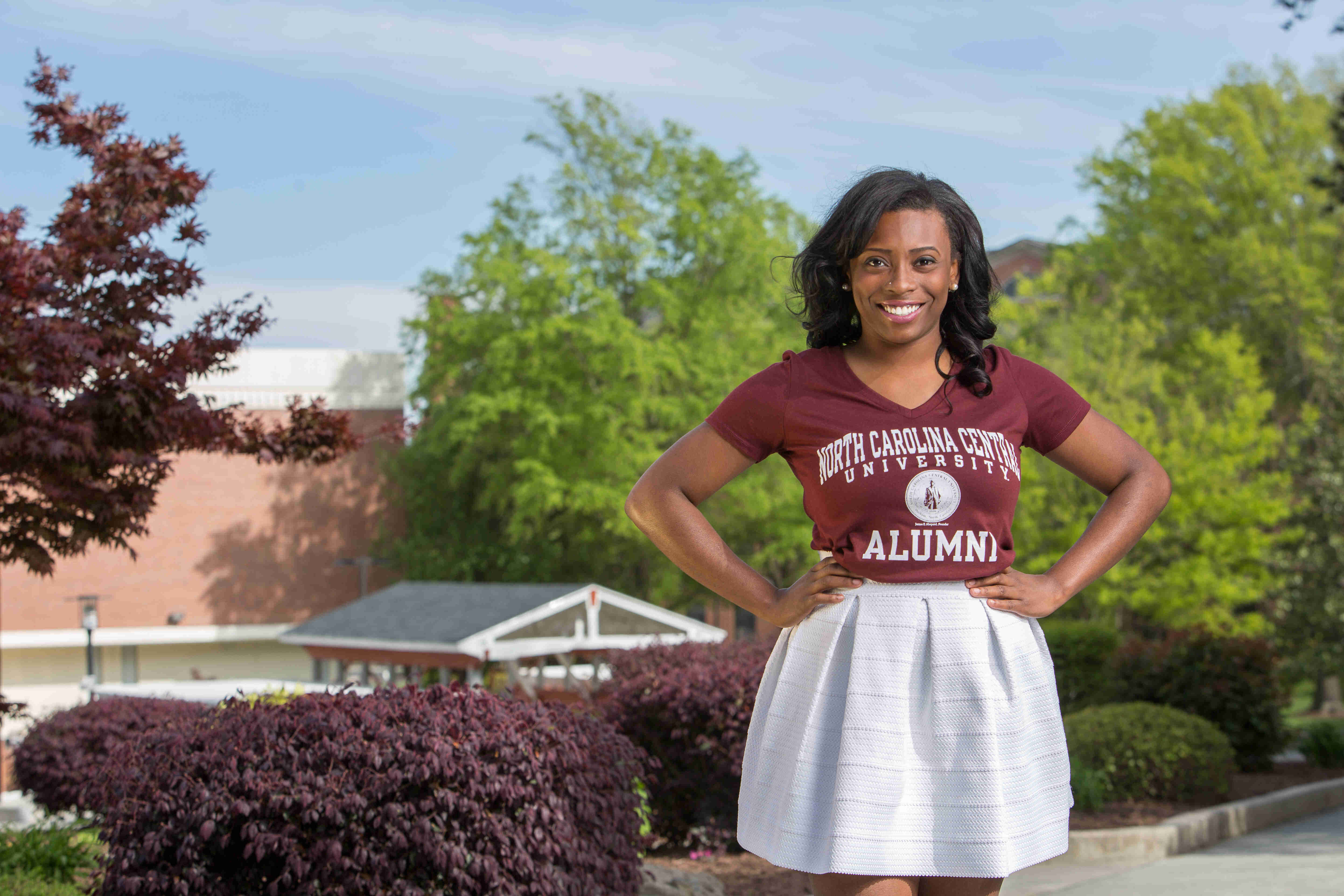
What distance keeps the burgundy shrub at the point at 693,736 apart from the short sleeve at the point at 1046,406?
15.1ft

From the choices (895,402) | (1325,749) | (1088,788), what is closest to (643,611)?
(1325,749)

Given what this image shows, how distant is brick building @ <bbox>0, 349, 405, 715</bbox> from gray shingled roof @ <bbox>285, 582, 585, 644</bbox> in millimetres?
11846

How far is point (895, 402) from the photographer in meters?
2.68

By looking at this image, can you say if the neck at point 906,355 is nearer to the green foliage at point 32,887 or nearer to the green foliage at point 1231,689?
the green foliage at point 32,887

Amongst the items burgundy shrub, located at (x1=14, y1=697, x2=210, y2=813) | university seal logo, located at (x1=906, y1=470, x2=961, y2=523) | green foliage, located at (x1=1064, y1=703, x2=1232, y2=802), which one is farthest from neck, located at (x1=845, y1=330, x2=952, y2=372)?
burgundy shrub, located at (x1=14, y1=697, x2=210, y2=813)

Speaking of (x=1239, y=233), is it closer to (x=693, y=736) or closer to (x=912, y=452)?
(x=693, y=736)

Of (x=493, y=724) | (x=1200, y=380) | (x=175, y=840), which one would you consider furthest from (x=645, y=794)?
(x=1200, y=380)

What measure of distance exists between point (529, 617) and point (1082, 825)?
13089 millimetres

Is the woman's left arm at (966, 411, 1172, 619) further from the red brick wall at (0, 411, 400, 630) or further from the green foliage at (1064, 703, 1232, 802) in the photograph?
the red brick wall at (0, 411, 400, 630)

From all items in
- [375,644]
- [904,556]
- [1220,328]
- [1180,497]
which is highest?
[1220,328]

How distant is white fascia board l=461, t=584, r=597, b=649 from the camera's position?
1989 centimetres

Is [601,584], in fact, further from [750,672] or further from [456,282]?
[750,672]

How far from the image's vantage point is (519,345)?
32562 mm

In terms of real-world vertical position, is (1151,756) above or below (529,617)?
below
